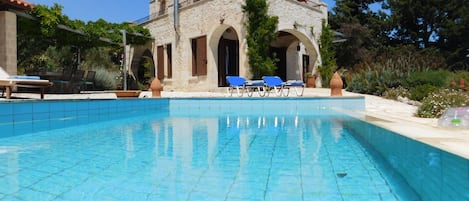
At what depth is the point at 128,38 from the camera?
1717cm

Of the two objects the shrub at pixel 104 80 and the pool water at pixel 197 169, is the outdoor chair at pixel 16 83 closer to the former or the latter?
the pool water at pixel 197 169

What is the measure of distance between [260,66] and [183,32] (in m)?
4.78

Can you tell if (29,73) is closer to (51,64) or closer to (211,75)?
(211,75)

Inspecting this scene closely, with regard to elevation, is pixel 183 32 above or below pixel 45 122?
above

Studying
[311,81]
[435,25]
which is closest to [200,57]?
[311,81]

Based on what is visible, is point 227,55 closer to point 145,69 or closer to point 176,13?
point 176,13

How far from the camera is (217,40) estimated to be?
1491cm

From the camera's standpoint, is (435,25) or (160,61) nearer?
(160,61)

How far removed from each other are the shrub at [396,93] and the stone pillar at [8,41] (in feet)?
35.4

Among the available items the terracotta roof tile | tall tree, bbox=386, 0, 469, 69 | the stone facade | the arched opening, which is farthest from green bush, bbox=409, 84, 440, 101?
tall tree, bbox=386, 0, 469, 69

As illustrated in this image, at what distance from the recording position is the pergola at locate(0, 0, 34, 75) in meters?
9.50

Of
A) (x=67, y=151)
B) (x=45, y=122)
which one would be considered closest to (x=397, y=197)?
(x=67, y=151)

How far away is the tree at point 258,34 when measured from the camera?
13.0 m

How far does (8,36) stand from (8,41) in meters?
0.15
